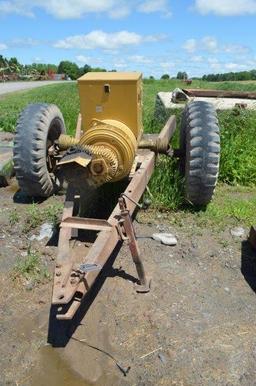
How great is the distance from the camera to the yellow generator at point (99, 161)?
3.30 metres

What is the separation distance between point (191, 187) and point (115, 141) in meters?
1.34

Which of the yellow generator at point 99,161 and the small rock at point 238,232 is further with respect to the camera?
the small rock at point 238,232

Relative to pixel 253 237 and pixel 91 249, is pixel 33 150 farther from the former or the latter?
pixel 253 237

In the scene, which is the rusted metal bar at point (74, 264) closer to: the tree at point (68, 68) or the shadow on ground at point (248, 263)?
the shadow on ground at point (248, 263)

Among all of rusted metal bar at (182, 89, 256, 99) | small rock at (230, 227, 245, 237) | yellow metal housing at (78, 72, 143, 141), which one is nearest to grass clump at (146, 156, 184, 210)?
small rock at (230, 227, 245, 237)

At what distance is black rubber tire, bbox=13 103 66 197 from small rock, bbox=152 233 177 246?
156 centimetres

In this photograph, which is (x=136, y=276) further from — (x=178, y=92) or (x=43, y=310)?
(x=178, y=92)

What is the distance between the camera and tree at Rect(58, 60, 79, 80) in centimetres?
6284

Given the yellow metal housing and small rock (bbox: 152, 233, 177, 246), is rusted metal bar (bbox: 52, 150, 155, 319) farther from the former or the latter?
the yellow metal housing

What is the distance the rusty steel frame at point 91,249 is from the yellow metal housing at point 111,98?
0.57 m

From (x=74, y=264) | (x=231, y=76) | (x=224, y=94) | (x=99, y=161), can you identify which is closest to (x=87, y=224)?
(x=74, y=264)

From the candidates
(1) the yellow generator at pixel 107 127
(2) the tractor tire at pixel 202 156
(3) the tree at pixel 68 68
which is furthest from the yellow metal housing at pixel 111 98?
(3) the tree at pixel 68 68

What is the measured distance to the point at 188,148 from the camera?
499cm

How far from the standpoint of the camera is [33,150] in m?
5.02
